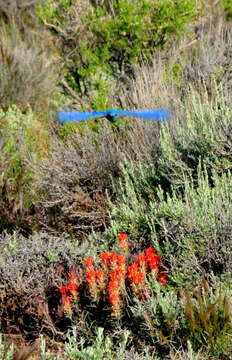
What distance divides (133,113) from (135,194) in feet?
4.66

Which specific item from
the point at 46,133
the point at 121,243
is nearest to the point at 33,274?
the point at 121,243

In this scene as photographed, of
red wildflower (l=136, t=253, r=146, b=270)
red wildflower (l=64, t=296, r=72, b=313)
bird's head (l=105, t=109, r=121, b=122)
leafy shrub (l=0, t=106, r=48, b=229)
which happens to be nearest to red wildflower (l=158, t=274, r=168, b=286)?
red wildflower (l=136, t=253, r=146, b=270)

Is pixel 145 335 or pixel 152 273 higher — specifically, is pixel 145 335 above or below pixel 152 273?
below

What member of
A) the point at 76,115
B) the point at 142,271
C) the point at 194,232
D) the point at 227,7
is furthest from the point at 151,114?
the point at 227,7

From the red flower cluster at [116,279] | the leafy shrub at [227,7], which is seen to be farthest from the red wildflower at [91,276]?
the leafy shrub at [227,7]

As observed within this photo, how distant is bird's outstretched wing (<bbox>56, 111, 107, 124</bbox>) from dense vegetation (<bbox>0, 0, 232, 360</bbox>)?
0.09 m

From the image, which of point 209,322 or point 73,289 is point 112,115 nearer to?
point 73,289

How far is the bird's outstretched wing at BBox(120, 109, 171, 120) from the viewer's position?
6020 mm

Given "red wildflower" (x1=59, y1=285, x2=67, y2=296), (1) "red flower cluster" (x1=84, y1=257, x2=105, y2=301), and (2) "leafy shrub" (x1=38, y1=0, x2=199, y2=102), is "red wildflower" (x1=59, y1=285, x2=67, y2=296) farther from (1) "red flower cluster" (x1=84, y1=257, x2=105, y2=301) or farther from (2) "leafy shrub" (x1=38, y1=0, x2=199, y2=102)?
(2) "leafy shrub" (x1=38, y1=0, x2=199, y2=102)

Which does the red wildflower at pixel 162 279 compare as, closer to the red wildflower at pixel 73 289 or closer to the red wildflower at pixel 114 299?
the red wildflower at pixel 114 299

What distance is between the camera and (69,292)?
3871 mm

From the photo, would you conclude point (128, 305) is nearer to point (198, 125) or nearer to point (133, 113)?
point (198, 125)

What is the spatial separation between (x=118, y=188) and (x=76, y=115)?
1.56 metres

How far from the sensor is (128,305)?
A: 3654mm
